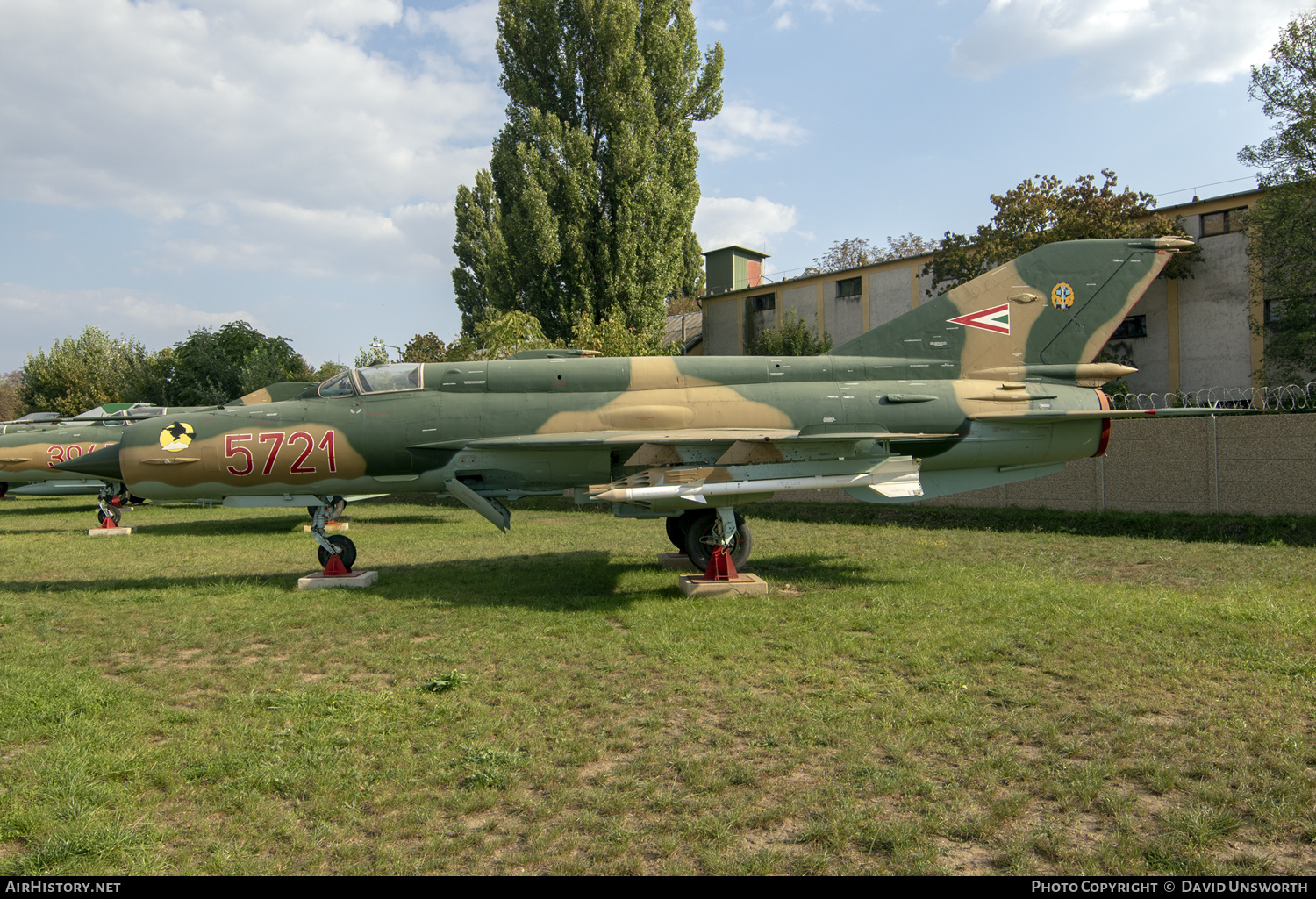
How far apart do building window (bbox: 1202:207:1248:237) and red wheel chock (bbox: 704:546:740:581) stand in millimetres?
28747

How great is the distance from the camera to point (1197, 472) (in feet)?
48.8

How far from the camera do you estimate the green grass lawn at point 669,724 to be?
3.54 metres

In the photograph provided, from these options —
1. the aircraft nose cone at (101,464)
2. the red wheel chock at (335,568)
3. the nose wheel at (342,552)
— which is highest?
the aircraft nose cone at (101,464)

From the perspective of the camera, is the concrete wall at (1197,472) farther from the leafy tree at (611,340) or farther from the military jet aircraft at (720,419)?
the leafy tree at (611,340)

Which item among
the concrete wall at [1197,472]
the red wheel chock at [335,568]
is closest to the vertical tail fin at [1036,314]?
the concrete wall at [1197,472]

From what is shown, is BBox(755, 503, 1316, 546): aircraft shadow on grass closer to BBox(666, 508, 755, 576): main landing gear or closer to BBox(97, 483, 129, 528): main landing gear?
BBox(666, 508, 755, 576): main landing gear

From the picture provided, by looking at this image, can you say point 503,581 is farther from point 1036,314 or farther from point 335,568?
point 1036,314

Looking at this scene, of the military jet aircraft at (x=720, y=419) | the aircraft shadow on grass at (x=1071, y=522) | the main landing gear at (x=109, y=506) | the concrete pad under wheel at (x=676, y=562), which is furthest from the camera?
the main landing gear at (x=109, y=506)

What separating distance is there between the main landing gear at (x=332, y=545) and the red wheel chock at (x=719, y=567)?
528 cm

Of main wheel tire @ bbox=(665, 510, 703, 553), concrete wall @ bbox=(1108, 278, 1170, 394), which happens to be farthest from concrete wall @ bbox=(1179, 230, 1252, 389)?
main wheel tire @ bbox=(665, 510, 703, 553)

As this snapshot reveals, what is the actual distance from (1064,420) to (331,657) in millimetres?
9692

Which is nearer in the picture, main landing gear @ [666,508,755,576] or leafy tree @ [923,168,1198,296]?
main landing gear @ [666,508,755,576]

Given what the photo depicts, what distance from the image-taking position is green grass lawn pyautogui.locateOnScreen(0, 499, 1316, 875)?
11.6 ft
